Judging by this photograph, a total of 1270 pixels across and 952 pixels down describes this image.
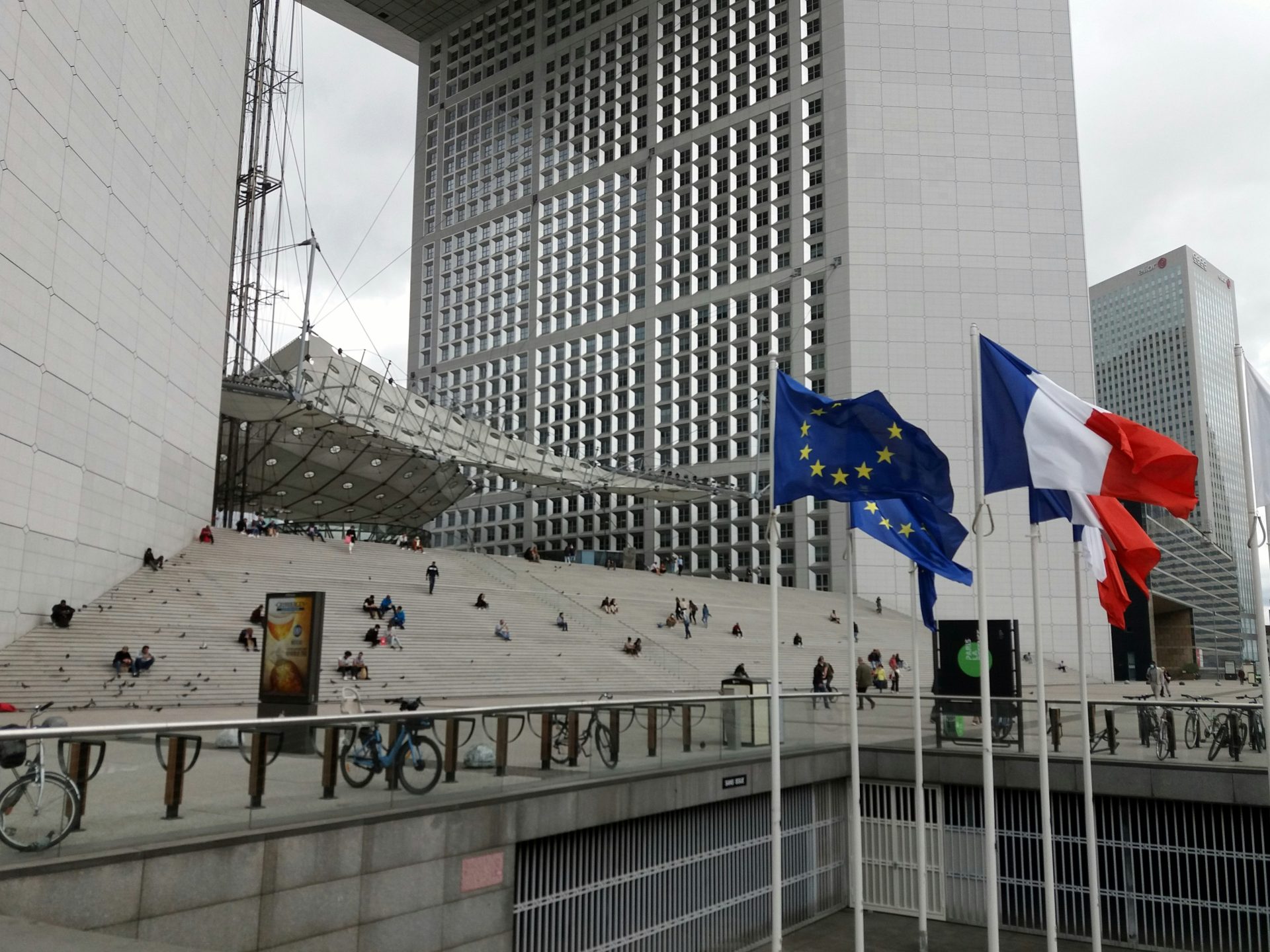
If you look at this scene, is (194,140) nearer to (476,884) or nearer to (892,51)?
(476,884)

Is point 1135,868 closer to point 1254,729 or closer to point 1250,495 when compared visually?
point 1254,729

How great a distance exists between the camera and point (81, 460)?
1138 inches

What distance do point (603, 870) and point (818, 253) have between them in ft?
197

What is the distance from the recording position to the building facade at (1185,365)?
348ft

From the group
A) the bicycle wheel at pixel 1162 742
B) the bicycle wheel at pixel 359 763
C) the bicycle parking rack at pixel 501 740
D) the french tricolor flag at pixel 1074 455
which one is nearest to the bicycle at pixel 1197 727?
the bicycle wheel at pixel 1162 742

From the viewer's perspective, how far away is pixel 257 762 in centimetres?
912

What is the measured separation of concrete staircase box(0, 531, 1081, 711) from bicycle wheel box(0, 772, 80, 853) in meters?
17.2

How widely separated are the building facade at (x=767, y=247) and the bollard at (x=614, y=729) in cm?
5170

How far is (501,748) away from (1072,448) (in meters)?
6.66

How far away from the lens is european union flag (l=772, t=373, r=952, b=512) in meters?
11.8

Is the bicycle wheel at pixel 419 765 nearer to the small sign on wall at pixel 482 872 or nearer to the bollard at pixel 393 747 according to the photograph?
the bollard at pixel 393 747

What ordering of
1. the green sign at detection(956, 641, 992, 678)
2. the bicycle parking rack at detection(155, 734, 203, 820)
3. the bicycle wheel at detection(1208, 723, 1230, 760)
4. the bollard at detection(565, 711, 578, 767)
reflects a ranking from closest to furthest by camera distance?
the bicycle parking rack at detection(155, 734, 203, 820), the bollard at detection(565, 711, 578, 767), the bicycle wheel at detection(1208, 723, 1230, 760), the green sign at detection(956, 641, 992, 678)

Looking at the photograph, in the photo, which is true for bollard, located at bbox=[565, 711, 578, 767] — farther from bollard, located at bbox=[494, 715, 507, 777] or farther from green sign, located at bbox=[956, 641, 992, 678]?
green sign, located at bbox=[956, 641, 992, 678]

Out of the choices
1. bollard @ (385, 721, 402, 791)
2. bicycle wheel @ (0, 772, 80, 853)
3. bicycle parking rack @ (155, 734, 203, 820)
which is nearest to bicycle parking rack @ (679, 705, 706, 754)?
bollard @ (385, 721, 402, 791)
